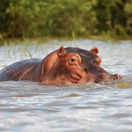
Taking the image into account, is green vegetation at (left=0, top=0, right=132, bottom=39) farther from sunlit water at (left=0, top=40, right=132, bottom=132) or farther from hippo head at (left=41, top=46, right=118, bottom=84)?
sunlit water at (left=0, top=40, right=132, bottom=132)

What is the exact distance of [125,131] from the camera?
3531 mm

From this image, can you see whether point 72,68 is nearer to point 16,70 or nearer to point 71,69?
point 71,69

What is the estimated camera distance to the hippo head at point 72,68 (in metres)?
6.00

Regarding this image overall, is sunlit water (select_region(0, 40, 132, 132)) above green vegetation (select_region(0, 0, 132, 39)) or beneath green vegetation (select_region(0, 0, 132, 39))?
beneath

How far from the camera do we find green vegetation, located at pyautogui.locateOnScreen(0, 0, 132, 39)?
26.3 metres

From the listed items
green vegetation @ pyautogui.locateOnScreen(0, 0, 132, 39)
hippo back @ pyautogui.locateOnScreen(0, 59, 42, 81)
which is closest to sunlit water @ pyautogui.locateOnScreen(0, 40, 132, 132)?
hippo back @ pyautogui.locateOnScreen(0, 59, 42, 81)

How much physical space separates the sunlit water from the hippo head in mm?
143

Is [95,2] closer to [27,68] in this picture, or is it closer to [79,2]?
[79,2]

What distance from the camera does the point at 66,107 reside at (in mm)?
4531

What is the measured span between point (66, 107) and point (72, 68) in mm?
1606

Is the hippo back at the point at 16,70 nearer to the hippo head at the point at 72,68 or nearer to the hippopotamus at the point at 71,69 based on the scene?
the hippopotamus at the point at 71,69

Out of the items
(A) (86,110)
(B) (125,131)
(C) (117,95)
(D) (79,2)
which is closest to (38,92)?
(C) (117,95)

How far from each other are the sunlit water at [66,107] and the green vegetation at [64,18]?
19.1 meters

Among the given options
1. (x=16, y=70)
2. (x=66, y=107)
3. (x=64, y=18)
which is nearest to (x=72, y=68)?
(x=16, y=70)
